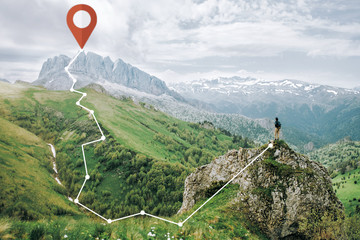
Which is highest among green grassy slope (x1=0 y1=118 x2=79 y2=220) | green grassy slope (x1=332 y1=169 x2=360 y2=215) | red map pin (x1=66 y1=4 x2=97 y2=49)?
red map pin (x1=66 y1=4 x2=97 y2=49)

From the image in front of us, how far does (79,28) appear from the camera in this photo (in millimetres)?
16438

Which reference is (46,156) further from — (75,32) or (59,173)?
(75,32)

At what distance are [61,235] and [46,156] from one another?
600 ft

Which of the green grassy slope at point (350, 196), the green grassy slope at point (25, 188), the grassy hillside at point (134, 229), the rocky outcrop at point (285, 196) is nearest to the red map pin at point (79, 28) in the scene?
the grassy hillside at point (134, 229)

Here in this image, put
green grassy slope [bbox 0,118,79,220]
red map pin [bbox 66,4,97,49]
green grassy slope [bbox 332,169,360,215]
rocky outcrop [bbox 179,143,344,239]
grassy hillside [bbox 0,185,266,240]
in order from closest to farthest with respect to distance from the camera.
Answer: grassy hillside [bbox 0,185,266,240]
red map pin [bbox 66,4,97,49]
rocky outcrop [bbox 179,143,344,239]
green grassy slope [bbox 0,118,79,220]
green grassy slope [bbox 332,169,360,215]

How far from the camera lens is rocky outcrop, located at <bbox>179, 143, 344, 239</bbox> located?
82.1 ft

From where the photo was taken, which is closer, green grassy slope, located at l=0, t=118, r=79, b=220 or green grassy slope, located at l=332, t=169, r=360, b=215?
green grassy slope, located at l=0, t=118, r=79, b=220

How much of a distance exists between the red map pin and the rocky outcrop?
87.6 feet

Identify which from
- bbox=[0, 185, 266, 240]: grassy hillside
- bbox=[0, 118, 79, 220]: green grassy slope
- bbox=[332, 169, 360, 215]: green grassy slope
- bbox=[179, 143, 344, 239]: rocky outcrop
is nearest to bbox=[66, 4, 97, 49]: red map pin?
bbox=[0, 185, 266, 240]: grassy hillside

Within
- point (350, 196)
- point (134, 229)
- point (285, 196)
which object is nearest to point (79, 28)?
point (134, 229)

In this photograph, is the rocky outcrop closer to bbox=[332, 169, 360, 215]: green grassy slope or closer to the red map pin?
the red map pin

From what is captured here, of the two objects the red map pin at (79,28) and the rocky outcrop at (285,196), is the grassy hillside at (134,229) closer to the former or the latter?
the rocky outcrop at (285,196)

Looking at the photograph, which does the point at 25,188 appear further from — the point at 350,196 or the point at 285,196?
the point at 350,196

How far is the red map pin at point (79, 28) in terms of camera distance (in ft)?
47.8
